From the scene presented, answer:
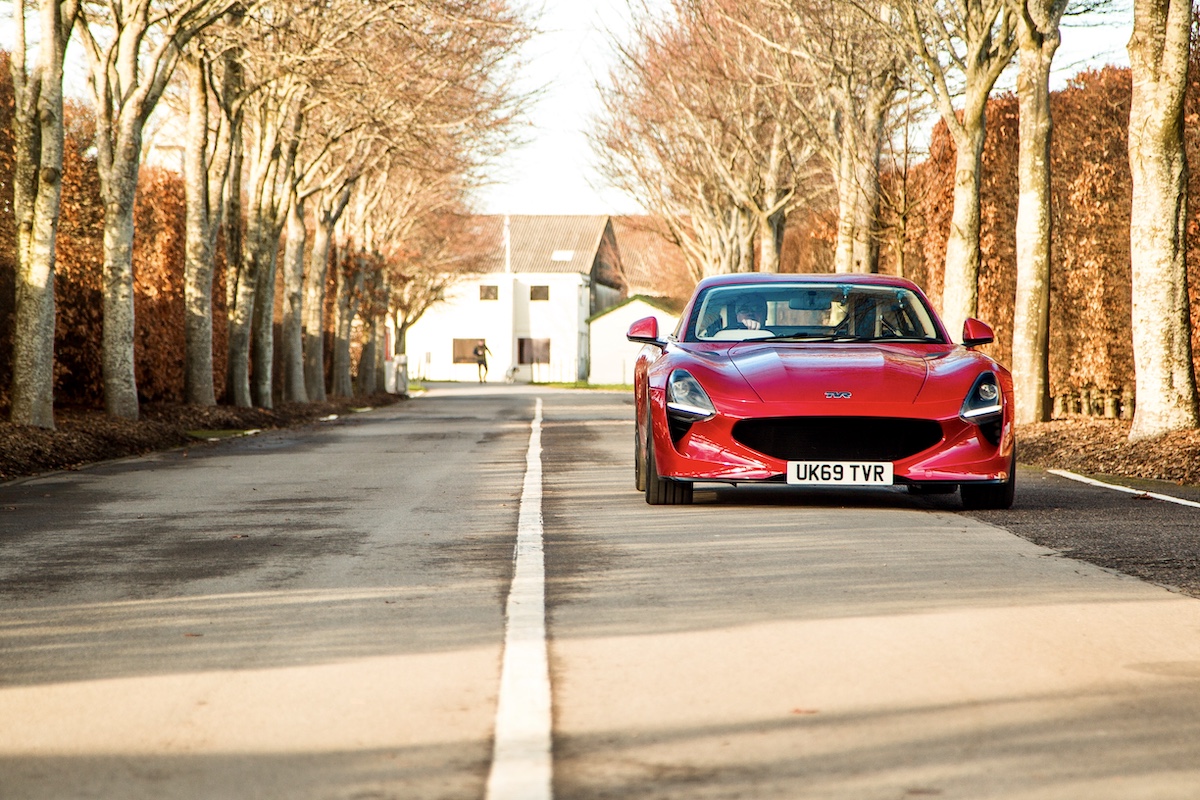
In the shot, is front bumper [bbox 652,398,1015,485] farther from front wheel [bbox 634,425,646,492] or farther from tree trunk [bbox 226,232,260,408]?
tree trunk [bbox 226,232,260,408]

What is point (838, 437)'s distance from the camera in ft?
31.0

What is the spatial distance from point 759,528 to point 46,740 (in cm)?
515

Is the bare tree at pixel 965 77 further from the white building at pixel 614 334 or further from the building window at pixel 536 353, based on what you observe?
the building window at pixel 536 353

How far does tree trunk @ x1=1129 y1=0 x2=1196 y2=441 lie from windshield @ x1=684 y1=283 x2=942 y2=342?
477 centimetres

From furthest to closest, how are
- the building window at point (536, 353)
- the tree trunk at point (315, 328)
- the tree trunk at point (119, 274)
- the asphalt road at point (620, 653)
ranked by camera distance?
the building window at point (536, 353), the tree trunk at point (315, 328), the tree trunk at point (119, 274), the asphalt road at point (620, 653)

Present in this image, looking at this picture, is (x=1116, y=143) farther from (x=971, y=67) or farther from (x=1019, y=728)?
(x=1019, y=728)

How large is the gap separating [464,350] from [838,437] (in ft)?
263

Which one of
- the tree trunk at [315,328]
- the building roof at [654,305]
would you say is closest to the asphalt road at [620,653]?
the tree trunk at [315,328]

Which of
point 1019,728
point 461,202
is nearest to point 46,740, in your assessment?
point 1019,728

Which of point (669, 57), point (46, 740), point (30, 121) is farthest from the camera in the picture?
point (669, 57)

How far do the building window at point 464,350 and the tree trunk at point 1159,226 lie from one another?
2927 inches

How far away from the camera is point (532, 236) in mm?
93625

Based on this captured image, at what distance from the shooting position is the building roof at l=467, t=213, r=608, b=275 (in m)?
89.8

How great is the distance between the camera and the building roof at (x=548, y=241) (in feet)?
295
